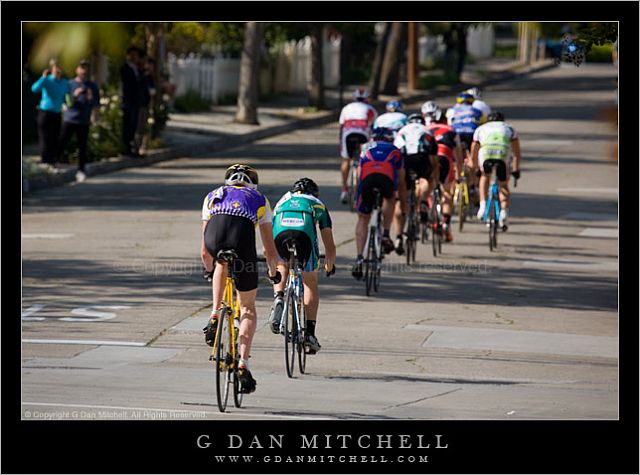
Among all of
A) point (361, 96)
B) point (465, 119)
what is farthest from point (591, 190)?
point (361, 96)

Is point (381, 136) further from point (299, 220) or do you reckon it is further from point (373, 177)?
point (299, 220)

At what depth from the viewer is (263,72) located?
47.5 meters

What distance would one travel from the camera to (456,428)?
408 inches

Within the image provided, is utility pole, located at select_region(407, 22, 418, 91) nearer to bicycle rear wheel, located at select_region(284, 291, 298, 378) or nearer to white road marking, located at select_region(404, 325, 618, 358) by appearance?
white road marking, located at select_region(404, 325, 618, 358)

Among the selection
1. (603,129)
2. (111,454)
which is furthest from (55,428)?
(603,129)

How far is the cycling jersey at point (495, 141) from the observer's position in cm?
2123

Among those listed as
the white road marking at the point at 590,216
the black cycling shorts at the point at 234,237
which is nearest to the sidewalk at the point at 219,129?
the white road marking at the point at 590,216

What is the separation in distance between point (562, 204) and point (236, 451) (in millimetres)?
17537

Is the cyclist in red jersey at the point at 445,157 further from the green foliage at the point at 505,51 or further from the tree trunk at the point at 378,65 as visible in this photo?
the green foliage at the point at 505,51

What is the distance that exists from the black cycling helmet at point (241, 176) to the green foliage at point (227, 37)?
2915 centimetres

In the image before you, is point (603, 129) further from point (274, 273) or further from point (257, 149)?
point (274, 273)

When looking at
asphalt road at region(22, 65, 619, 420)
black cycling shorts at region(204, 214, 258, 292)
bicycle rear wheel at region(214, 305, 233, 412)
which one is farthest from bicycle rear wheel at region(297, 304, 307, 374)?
black cycling shorts at region(204, 214, 258, 292)

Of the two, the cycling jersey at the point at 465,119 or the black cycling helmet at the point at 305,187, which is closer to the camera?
the black cycling helmet at the point at 305,187

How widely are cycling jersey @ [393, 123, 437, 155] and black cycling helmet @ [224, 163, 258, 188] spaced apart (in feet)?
26.5
